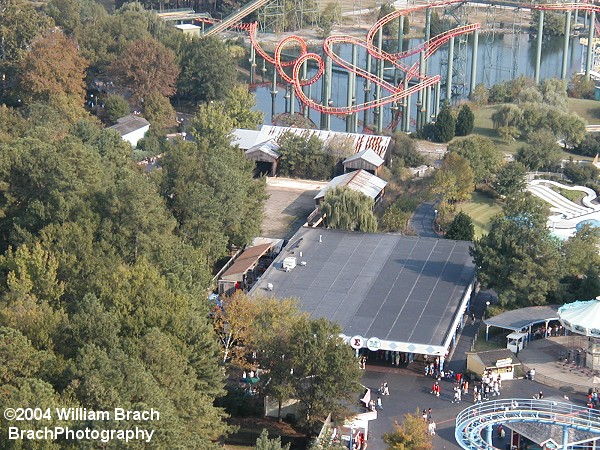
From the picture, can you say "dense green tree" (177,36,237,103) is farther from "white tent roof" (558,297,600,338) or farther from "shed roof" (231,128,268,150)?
"white tent roof" (558,297,600,338)

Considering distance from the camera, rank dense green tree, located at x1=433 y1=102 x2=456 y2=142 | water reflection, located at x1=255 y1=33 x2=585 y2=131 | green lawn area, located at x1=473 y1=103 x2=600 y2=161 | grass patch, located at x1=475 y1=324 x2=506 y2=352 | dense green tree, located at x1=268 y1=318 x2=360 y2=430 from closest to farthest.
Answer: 1. dense green tree, located at x1=268 y1=318 x2=360 y2=430
2. grass patch, located at x1=475 y1=324 x2=506 y2=352
3. green lawn area, located at x1=473 y1=103 x2=600 y2=161
4. dense green tree, located at x1=433 y1=102 x2=456 y2=142
5. water reflection, located at x1=255 y1=33 x2=585 y2=131

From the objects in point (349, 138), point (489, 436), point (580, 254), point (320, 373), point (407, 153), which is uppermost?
point (320, 373)

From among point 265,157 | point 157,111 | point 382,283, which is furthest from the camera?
point 157,111

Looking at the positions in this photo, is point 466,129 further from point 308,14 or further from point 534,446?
point 308,14

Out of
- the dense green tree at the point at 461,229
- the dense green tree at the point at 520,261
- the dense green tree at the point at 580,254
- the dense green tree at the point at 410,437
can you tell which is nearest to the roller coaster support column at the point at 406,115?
the dense green tree at the point at 461,229

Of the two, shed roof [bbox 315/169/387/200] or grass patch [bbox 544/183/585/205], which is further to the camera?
grass patch [bbox 544/183/585/205]

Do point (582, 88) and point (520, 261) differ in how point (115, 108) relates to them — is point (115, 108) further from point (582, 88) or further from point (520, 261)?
point (520, 261)

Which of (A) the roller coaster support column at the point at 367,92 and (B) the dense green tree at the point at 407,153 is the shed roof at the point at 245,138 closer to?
(B) the dense green tree at the point at 407,153

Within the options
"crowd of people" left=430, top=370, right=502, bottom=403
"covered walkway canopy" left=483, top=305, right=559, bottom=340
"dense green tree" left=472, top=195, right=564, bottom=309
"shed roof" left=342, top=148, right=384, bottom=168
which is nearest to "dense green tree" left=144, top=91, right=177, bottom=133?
"shed roof" left=342, top=148, right=384, bottom=168

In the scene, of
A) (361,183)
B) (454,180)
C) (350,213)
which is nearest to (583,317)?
(350,213)
